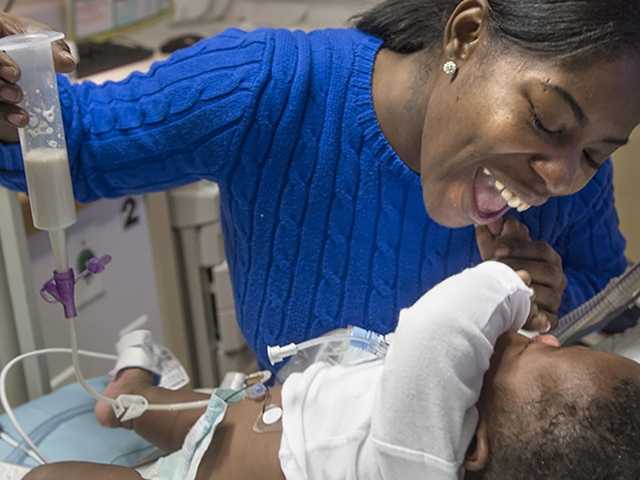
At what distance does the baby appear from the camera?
0.84 metres

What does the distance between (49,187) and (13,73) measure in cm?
14

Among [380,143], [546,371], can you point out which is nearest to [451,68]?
[380,143]

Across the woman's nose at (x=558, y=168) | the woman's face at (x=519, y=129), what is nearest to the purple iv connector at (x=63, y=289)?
the woman's face at (x=519, y=129)

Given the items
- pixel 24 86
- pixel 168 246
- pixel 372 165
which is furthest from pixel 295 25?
pixel 24 86

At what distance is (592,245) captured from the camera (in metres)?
1.31

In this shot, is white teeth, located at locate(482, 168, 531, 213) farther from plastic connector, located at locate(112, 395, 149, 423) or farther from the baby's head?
plastic connector, located at locate(112, 395, 149, 423)

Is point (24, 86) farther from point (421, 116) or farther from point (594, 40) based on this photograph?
point (594, 40)

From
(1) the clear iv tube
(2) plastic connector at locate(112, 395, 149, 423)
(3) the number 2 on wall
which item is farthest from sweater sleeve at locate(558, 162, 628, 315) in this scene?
(3) the number 2 on wall

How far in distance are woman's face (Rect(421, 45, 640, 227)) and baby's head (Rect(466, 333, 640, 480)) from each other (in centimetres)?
20

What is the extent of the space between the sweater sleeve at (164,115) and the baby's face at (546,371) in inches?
17.6

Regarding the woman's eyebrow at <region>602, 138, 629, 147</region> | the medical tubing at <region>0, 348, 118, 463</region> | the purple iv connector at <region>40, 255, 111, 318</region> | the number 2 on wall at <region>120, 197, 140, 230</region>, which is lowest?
the number 2 on wall at <region>120, 197, 140, 230</region>

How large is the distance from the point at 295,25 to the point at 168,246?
84cm

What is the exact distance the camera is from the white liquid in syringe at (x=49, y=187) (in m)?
0.97

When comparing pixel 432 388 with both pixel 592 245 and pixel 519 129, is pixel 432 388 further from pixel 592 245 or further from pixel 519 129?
pixel 592 245
